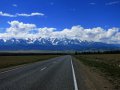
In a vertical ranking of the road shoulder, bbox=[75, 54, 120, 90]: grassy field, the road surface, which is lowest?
bbox=[75, 54, 120, 90]: grassy field

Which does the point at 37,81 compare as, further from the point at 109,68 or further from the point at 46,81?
the point at 109,68

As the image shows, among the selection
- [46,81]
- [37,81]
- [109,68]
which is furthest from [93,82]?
[109,68]

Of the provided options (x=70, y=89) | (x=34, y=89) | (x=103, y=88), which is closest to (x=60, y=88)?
(x=70, y=89)

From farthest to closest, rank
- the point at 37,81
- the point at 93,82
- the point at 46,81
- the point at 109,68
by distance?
1. the point at 109,68
2. the point at 93,82
3. the point at 46,81
4. the point at 37,81

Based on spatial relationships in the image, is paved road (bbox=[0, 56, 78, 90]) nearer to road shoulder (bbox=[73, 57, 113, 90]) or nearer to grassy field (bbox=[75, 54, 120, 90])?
road shoulder (bbox=[73, 57, 113, 90])

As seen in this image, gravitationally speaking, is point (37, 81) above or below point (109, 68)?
above

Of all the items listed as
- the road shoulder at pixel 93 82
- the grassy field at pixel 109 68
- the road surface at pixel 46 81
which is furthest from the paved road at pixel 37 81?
the grassy field at pixel 109 68

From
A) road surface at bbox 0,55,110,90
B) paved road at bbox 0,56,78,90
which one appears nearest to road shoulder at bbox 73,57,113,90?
road surface at bbox 0,55,110,90

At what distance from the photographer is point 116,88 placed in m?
13.2

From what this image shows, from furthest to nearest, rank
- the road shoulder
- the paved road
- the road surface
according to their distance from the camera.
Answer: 1. the road shoulder
2. the road surface
3. the paved road

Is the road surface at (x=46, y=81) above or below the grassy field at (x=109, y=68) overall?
above

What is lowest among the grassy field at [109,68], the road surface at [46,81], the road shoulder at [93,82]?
the grassy field at [109,68]

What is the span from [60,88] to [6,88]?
2606 millimetres

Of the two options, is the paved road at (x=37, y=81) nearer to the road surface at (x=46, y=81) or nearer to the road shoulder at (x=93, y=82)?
the road surface at (x=46, y=81)
